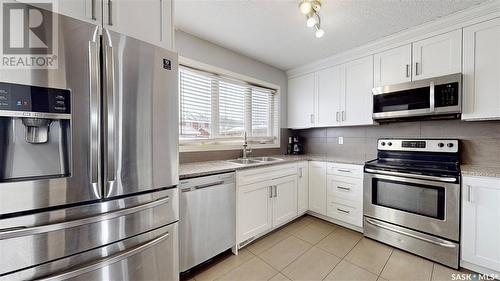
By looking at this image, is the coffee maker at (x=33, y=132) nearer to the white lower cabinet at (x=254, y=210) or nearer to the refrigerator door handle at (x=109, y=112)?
the refrigerator door handle at (x=109, y=112)

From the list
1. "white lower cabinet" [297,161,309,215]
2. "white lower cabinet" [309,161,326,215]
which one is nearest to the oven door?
"white lower cabinet" [309,161,326,215]

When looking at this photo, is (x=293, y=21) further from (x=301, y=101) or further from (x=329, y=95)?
(x=301, y=101)

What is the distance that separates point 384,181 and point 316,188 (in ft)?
2.87

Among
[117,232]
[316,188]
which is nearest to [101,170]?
[117,232]

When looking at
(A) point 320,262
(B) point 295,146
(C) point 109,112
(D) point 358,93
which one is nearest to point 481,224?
(A) point 320,262

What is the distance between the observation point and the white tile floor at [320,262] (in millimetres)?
1683

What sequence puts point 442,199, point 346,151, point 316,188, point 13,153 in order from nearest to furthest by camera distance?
point 13,153 → point 442,199 → point 316,188 → point 346,151

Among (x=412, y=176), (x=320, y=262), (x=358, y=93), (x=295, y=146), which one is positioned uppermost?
(x=358, y=93)

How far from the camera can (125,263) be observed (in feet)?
3.67

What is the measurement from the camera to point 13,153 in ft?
2.77

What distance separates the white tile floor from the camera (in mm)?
1683

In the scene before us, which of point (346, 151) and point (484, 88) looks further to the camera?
point (346, 151)

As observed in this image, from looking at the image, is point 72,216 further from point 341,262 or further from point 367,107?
point 367,107

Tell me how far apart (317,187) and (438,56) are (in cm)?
203
